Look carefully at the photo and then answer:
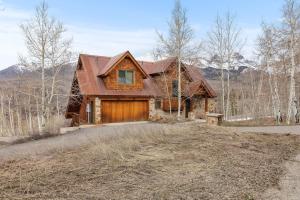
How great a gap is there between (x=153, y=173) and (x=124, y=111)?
16338 millimetres

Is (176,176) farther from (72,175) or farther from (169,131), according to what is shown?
(169,131)

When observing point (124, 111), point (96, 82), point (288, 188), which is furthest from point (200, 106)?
point (288, 188)

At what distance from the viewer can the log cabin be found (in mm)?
21570

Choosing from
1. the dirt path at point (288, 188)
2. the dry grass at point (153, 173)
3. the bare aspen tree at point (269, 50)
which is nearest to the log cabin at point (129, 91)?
the bare aspen tree at point (269, 50)

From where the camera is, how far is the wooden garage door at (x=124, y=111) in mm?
21578

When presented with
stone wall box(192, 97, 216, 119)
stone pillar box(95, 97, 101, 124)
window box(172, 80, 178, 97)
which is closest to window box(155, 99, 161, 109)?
window box(172, 80, 178, 97)

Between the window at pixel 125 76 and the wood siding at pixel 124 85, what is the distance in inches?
10.4

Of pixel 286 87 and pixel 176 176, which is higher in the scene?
pixel 286 87

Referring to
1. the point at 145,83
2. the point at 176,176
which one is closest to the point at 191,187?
the point at 176,176

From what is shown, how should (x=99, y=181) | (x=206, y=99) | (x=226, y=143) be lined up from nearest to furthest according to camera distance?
(x=99, y=181)
(x=226, y=143)
(x=206, y=99)

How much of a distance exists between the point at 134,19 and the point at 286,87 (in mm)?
19408

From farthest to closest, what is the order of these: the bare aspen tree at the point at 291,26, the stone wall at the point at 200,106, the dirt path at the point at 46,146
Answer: the stone wall at the point at 200,106 → the bare aspen tree at the point at 291,26 → the dirt path at the point at 46,146

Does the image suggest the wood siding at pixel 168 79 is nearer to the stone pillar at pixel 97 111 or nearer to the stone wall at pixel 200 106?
the stone wall at pixel 200 106

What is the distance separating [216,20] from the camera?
26.8m
